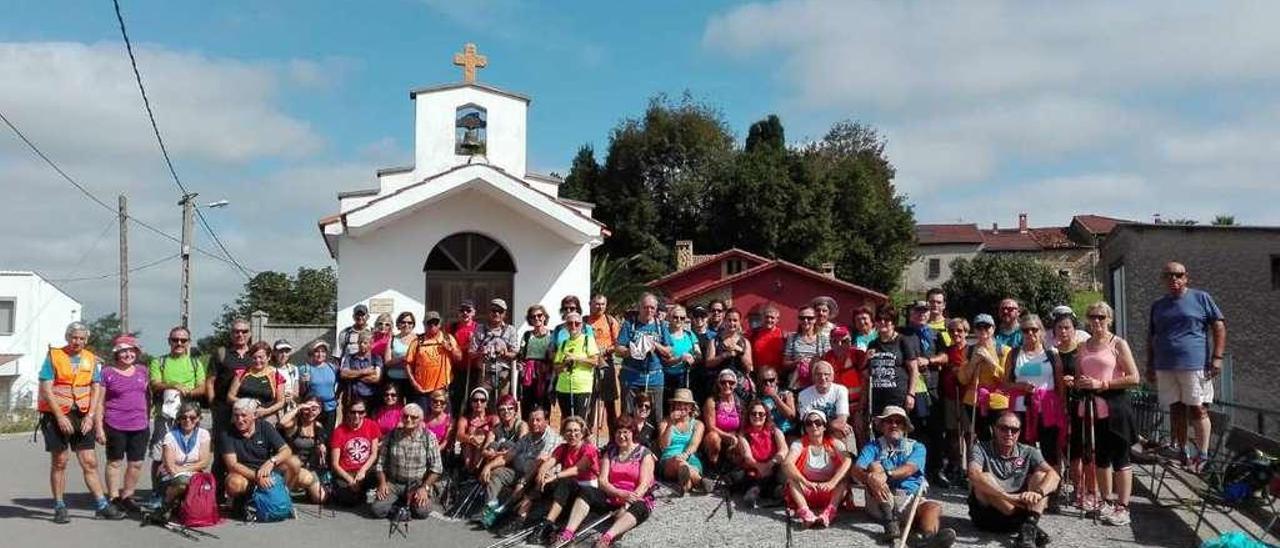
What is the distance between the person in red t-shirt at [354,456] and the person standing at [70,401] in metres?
1.93

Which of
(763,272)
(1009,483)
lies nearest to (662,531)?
(1009,483)

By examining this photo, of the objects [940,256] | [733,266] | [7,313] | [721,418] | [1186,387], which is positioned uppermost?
[940,256]

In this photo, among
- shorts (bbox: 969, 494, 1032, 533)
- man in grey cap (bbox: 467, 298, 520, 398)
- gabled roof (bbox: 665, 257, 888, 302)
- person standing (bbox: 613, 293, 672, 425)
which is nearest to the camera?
shorts (bbox: 969, 494, 1032, 533)

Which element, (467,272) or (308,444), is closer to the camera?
(308,444)

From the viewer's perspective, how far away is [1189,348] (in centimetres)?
860

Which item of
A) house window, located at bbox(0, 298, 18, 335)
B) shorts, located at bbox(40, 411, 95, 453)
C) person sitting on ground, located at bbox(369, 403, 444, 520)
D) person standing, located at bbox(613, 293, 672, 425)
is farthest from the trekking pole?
house window, located at bbox(0, 298, 18, 335)

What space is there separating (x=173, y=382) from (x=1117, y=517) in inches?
303

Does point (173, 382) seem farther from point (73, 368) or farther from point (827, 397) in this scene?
point (827, 397)

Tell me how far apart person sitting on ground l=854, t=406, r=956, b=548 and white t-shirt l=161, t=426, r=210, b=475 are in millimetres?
5491

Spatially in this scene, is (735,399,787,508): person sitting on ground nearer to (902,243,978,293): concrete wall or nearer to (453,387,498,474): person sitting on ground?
(453,387,498,474): person sitting on ground

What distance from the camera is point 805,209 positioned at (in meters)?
43.8

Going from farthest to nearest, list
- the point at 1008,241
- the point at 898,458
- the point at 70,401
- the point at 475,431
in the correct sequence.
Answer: the point at 1008,241 → the point at 475,431 → the point at 70,401 → the point at 898,458

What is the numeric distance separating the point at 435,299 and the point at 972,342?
10097 millimetres

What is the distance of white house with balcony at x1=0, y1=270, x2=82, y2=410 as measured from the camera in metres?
44.7
